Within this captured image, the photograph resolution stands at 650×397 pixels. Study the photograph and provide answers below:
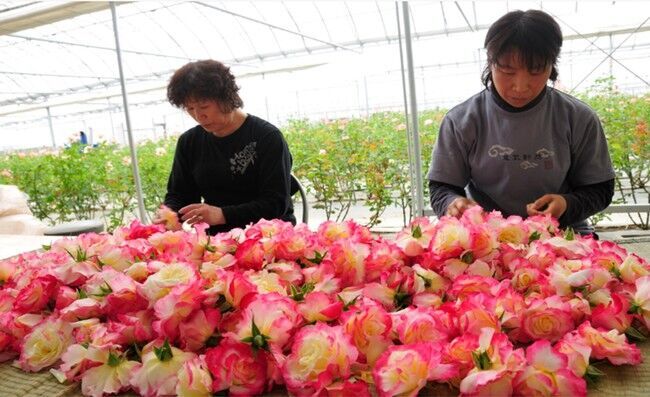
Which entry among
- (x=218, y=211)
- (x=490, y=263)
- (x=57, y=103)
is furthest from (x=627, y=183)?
(x=57, y=103)

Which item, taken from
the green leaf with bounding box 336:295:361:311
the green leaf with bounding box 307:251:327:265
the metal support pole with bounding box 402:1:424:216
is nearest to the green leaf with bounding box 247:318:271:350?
the green leaf with bounding box 336:295:361:311

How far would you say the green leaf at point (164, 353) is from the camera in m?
0.53

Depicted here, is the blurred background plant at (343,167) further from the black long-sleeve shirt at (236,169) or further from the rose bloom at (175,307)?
the rose bloom at (175,307)

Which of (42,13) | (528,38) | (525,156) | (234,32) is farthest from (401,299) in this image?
(234,32)

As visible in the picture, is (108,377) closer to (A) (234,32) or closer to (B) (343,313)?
(B) (343,313)

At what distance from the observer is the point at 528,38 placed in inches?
43.8

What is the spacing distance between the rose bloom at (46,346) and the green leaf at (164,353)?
0.62 ft

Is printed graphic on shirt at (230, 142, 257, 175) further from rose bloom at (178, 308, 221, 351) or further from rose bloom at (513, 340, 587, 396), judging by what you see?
rose bloom at (513, 340, 587, 396)

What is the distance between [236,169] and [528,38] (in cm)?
107

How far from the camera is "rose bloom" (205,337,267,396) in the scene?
51 centimetres

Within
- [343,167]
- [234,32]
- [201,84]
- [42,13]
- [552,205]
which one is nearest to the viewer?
[552,205]

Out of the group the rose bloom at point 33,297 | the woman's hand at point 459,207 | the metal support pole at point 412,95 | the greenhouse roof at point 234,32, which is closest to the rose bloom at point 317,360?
the rose bloom at point 33,297

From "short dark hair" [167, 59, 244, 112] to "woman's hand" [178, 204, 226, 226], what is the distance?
1.29 feet

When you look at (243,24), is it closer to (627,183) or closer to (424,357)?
(627,183)
